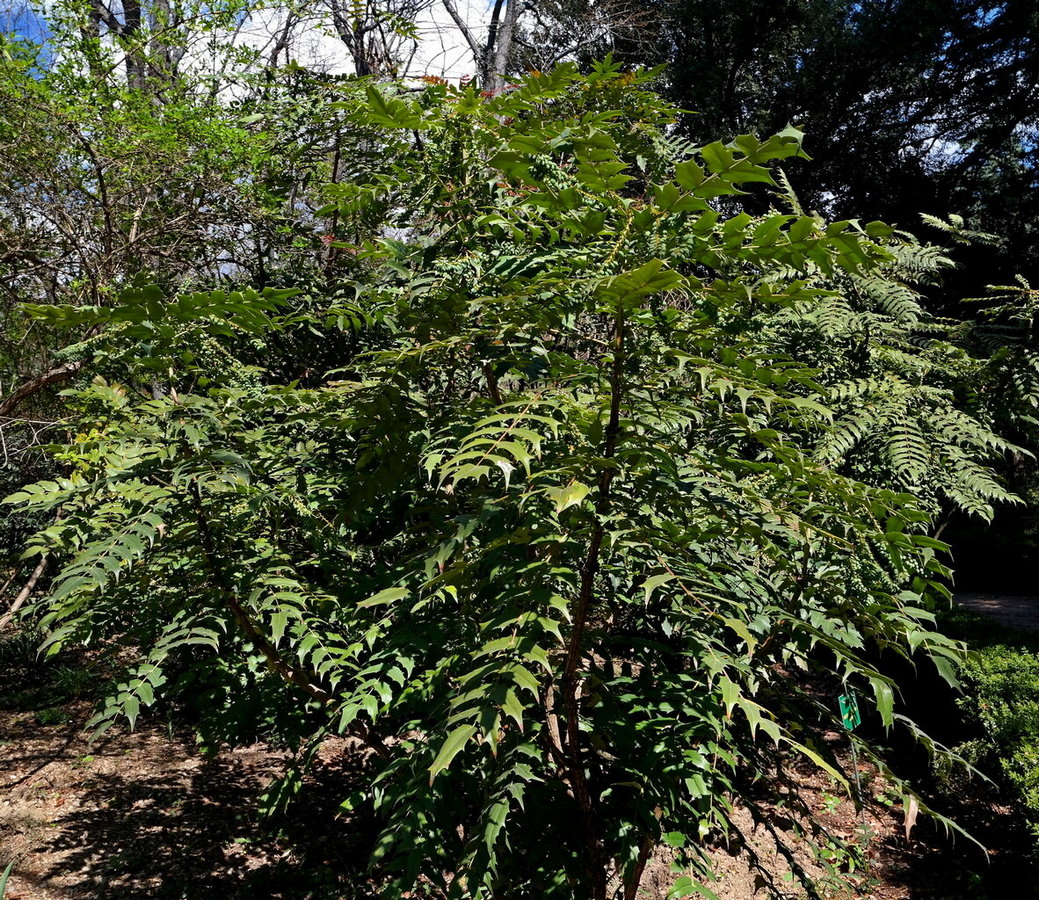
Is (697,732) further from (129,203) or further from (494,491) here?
(129,203)

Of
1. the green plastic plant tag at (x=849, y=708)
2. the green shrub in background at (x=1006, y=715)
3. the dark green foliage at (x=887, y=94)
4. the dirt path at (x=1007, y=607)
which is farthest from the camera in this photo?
the dark green foliage at (x=887, y=94)

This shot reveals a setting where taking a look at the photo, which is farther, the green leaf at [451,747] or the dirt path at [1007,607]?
the dirt path at [1007,607]

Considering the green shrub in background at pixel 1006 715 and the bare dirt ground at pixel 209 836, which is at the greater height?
the green shrub in background at pixel 1006 715

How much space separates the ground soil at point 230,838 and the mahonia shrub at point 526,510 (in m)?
1.89

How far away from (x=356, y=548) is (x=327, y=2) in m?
7.72

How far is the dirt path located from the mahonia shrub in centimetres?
910

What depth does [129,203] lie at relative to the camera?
659 cm

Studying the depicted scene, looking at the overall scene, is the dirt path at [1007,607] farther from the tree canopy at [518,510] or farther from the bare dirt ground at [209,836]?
the tree canopy at [518,510]

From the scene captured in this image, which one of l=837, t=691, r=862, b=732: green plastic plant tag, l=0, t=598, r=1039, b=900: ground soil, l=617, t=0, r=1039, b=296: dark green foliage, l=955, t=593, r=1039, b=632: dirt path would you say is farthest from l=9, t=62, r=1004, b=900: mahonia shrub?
l=617, t=0, r=1039, b=296: dark green foliage

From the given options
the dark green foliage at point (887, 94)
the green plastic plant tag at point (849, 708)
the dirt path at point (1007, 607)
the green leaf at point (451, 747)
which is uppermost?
the dark green foliage at point (887, 94)

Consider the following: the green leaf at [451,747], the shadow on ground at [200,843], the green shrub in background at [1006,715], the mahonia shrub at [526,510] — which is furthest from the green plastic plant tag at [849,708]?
the shadow on ground at [200,843]

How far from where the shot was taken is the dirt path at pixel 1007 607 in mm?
9602

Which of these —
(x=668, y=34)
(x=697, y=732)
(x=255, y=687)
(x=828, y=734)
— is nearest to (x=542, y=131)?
(x=697, y=732)

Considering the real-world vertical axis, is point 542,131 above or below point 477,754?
above
